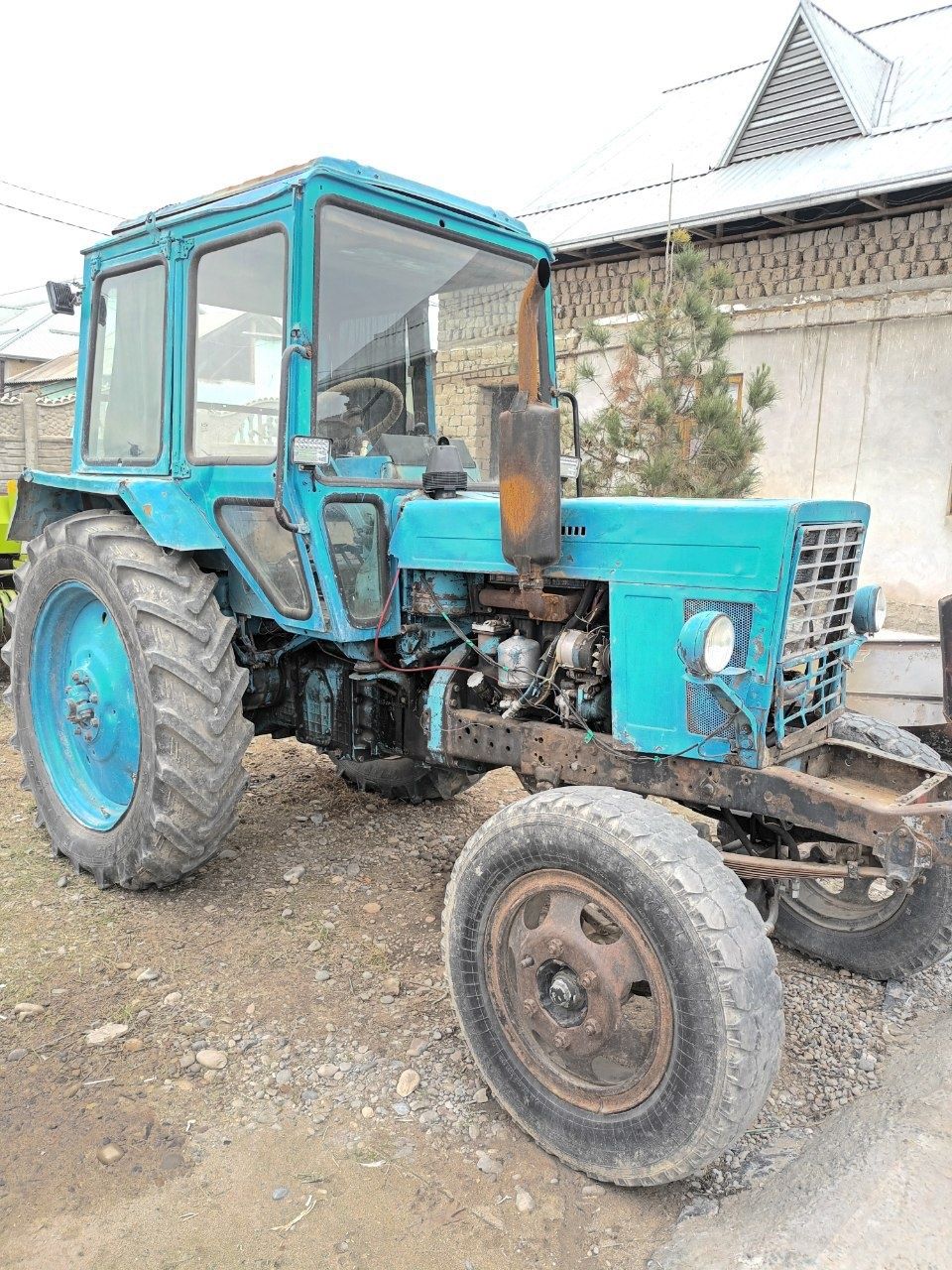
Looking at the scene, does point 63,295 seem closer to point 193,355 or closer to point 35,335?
point 193,355

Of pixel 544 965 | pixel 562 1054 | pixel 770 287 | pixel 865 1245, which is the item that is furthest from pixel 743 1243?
pixel 770 287

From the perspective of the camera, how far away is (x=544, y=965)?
8.27 ft

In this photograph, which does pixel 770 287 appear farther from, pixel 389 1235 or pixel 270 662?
pixel 389 1235

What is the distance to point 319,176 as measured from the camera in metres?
3.12

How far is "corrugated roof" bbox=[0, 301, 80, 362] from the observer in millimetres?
30250

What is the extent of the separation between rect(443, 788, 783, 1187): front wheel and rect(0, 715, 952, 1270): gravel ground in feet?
0.57

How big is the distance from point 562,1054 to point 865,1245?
787 mm

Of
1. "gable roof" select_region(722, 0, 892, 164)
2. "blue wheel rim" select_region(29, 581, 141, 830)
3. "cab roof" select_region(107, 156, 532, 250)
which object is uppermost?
"gable roof" select_region(722, 0, 892, 164)

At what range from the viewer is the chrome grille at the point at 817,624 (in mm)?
2723

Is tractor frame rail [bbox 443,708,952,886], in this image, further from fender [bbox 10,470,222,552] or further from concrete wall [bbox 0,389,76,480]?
concrete wall [bbox 0,389,76,480]

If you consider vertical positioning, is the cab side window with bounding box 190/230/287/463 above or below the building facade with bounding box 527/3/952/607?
below

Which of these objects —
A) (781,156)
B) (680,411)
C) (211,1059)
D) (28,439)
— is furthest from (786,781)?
(28,439)

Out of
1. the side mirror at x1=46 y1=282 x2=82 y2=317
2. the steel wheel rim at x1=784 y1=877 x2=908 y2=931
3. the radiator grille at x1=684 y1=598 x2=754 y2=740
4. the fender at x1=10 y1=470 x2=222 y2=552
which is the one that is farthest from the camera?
the side mirror at x1=46 y1=282 x2=82 y2=317

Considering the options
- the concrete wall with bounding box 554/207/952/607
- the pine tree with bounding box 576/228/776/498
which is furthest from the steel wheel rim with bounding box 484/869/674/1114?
the concrete wall with bounding box 554/207/952/607
